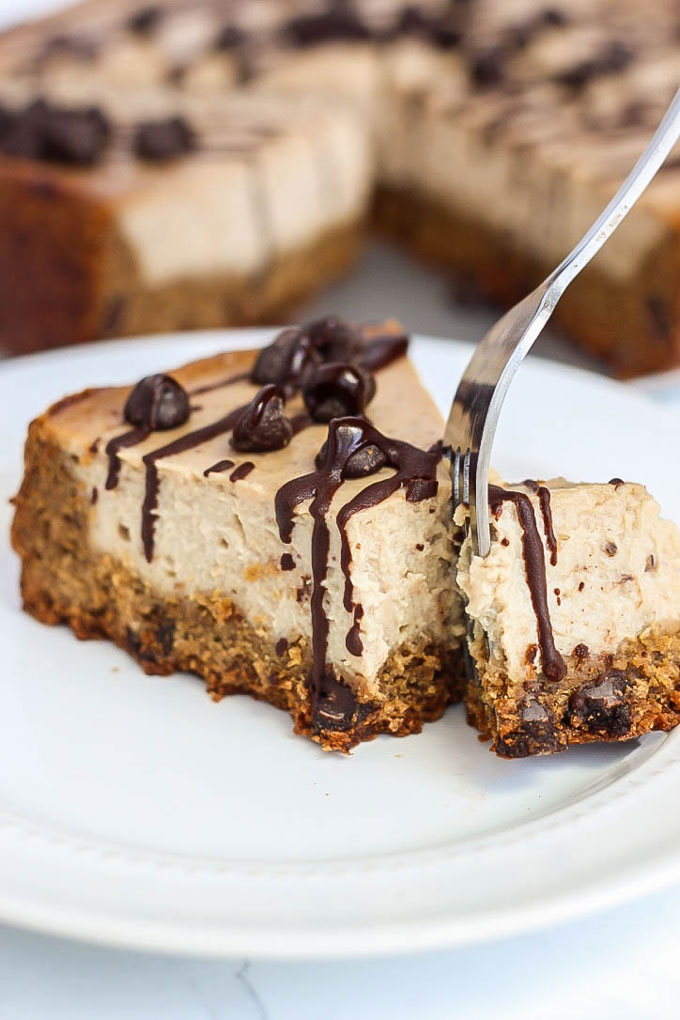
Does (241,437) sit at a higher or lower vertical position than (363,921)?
higher

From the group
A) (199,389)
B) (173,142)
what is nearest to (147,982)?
(199,389)

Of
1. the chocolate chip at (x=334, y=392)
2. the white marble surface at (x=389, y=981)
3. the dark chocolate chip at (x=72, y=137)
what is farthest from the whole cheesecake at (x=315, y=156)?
the white marble surface at (x=389, y=981)

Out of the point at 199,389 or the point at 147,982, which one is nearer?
the point at 147,982

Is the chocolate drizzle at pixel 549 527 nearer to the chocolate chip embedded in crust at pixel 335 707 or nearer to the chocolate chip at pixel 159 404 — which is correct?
the chocolate chip embedded in crust at pixel 335 707

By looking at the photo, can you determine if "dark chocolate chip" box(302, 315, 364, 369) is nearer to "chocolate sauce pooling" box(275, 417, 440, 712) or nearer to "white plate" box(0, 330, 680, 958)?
"chocolate sauce pooling" box(275, 417, 440, 712)

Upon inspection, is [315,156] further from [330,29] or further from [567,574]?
[567,574]

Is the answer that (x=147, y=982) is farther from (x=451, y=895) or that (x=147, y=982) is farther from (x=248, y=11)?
(x=248, y=11)

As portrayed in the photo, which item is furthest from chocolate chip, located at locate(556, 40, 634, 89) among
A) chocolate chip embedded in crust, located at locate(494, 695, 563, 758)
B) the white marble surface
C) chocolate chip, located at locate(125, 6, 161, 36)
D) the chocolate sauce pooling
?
the white marble surface
